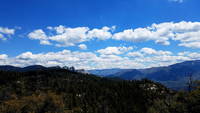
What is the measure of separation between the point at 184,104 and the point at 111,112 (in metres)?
145

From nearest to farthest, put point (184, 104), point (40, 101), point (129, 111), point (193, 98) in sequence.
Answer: point (193, 98) → point (184, 104) → point (40, 101) → point (129, 111)

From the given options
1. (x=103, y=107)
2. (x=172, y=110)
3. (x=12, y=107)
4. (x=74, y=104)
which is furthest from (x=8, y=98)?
(x=172, y=110)

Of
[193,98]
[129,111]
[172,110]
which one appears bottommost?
[129,111]

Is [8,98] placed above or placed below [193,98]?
below

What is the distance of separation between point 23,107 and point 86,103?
79.5m

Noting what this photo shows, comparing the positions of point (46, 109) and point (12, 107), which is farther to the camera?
point (12, 107)

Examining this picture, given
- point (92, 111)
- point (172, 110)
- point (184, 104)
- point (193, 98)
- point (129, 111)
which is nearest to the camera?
point (193, 98)

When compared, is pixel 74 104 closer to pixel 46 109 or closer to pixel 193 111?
pixel 46 109

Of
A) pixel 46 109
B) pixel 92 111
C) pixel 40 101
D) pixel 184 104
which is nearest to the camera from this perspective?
pixel 184 104

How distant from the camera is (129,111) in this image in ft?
629

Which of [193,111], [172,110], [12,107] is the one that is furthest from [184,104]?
[12,107]

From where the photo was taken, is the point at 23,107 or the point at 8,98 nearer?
the point at 23,107

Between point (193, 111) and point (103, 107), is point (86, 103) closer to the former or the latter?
point (103, 107)

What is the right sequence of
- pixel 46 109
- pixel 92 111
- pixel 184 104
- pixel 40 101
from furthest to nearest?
pixel 92 111
pixel 40 101
pixel 46 109
pixel 184 104
